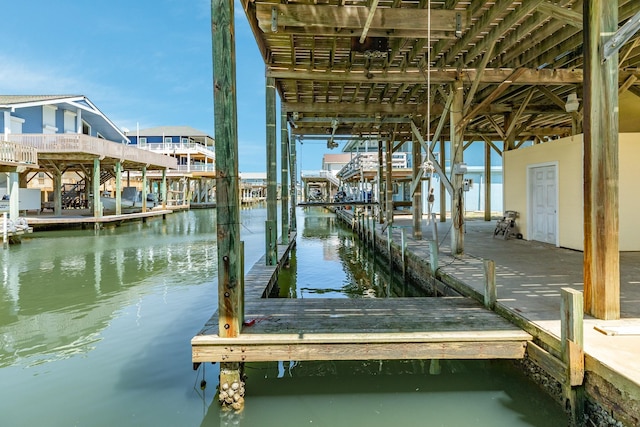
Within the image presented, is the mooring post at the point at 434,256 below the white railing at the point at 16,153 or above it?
below

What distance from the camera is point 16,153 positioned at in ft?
50.9

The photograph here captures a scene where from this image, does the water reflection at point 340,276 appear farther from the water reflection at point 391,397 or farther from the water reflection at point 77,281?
the water reflection at point 391,397

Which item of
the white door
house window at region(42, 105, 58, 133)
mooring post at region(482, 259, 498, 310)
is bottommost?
mooring post at region(482, 259, 498, 310)

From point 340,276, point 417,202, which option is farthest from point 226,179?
point 417,202

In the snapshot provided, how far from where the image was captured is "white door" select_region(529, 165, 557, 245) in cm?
955

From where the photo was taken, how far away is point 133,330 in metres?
6.05

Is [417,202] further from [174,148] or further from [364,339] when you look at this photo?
[174,148]

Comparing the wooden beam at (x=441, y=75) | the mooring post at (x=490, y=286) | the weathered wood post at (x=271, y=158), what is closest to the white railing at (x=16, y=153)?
the weathered wood post at (x=271, y=158)

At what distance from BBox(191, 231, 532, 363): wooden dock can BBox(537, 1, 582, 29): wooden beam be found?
3.61 meters

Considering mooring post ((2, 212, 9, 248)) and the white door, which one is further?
mooring post ((2, 212, 9, 248))

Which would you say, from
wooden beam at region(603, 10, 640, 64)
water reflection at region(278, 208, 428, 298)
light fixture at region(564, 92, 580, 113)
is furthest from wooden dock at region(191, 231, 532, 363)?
light fixture at region(564, 92, 580, 113)

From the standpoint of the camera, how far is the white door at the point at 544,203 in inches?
376

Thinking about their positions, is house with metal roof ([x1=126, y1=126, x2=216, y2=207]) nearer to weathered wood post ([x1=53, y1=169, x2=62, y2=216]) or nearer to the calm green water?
weathered wood post ([x1=53, y1=169, x2=62, y2=216])

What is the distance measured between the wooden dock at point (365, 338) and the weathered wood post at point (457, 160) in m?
3.70
